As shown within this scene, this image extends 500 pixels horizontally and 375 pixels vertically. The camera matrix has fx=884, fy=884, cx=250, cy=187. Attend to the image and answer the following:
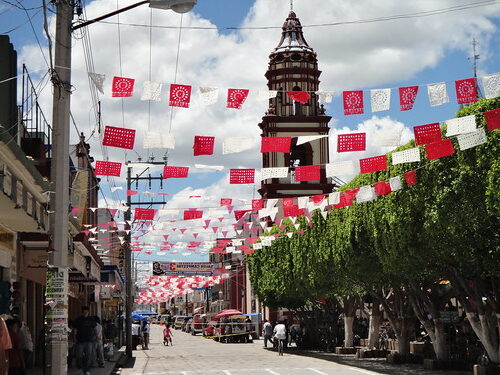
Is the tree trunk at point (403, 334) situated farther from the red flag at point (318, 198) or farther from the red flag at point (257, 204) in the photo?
the red flag at point (257, 204)

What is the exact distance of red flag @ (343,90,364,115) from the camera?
657 inches

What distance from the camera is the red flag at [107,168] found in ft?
68.4

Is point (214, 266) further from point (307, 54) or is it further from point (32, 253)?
point (32, 253)

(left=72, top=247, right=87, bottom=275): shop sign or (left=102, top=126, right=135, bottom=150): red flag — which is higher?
(left=102, top=126, right=135, bottom=150): red flag

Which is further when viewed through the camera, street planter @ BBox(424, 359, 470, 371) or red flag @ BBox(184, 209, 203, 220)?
red flag @ BBox(184, 209, 203, 220)

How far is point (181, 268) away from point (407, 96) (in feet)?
290

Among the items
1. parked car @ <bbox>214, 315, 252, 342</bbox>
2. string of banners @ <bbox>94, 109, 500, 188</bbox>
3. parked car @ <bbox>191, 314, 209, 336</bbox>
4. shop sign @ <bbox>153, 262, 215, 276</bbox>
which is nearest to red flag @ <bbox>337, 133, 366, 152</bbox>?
string of banners @ <bbox>94, 109, 500, 188</bbox>

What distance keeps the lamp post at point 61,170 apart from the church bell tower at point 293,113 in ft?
143

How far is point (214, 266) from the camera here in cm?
10394

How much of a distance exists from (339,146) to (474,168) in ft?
9.79

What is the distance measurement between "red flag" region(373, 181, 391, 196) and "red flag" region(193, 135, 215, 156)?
22.2 ft

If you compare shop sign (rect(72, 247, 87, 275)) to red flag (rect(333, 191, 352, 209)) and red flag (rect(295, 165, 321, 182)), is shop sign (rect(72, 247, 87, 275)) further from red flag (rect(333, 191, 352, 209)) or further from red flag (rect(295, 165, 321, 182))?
red flag (rect(333, 191, 352, 209))

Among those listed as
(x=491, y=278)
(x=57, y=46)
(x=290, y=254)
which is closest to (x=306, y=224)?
(x=290, y=254)

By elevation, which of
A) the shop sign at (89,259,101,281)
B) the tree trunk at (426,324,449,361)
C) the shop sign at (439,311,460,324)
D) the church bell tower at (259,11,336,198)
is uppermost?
the church bell tower at (259,11,336,198)
